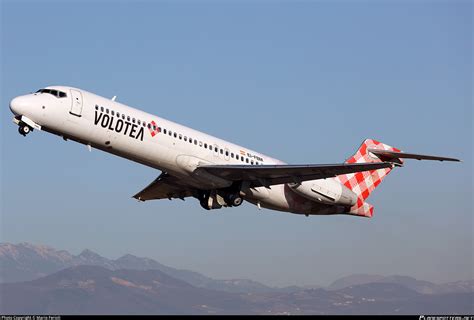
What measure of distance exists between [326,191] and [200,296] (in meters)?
45.2

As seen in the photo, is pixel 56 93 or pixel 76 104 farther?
pixel 56 93

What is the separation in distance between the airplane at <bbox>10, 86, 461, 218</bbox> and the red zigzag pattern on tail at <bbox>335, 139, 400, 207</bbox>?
0.05 m

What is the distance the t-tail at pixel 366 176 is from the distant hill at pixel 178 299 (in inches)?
816

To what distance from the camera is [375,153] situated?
4131 cm

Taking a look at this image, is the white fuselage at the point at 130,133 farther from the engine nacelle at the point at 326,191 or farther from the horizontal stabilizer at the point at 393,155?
the horizontal stabilizer at the point at 393,155

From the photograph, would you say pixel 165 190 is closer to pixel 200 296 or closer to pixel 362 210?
pixel 362 210

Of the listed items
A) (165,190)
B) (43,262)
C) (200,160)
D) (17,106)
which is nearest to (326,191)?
(200,160)


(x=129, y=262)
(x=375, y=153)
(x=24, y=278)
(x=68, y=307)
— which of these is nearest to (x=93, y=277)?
(x=68, y=307)

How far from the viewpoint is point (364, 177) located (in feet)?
136

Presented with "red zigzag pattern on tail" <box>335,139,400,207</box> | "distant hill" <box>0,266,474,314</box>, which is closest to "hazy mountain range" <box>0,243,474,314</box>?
"distant hill" <box>0,266,474,314</box>

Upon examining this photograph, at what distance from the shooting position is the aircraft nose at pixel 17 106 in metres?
30.8

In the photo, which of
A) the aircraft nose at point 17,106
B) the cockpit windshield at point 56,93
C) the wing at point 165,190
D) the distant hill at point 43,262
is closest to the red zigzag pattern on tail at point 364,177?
the wing at point 165,190

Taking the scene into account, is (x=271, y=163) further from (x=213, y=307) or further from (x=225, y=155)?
(x=213, y=307)

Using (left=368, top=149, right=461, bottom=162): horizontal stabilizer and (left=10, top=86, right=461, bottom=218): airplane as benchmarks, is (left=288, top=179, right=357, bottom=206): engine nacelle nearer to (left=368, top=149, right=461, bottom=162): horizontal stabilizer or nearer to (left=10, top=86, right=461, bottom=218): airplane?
(left=10, top=86, right=461, bottom=218): airplane
